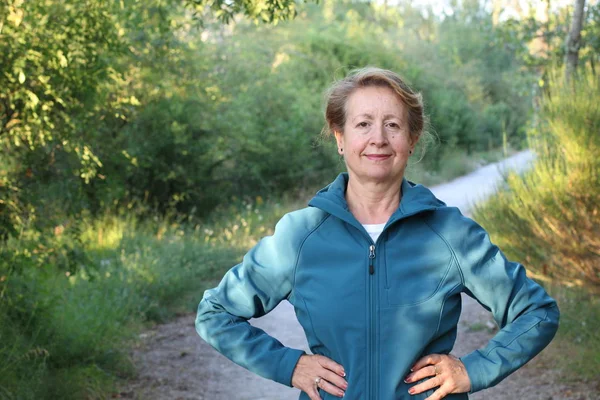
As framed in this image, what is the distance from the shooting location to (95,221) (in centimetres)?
1267

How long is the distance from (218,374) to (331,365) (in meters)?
5.29

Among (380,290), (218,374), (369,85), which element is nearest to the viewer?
(380,290)

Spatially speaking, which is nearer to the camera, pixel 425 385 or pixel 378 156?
pixel 425 385

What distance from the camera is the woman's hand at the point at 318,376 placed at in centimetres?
249

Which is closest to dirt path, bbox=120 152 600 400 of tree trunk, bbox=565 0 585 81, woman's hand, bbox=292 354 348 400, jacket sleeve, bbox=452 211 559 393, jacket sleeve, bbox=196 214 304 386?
tree trunk, bbox=565 0 585 81

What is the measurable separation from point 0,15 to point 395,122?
384cm

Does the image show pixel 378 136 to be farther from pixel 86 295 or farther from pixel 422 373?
pixel 86 295

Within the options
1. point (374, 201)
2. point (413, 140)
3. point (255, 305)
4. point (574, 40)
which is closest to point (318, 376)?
point (255, 305)

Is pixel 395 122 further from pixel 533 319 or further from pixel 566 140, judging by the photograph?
pixel 566 140

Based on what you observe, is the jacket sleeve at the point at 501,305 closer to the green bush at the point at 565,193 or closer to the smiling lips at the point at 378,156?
the smiling lips at the point at 378,156

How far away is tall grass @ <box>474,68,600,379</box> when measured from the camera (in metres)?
6.89

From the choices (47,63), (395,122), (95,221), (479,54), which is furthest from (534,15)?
(479,54)

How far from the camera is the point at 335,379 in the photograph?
8.16 ft

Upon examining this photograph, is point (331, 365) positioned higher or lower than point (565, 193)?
higher
